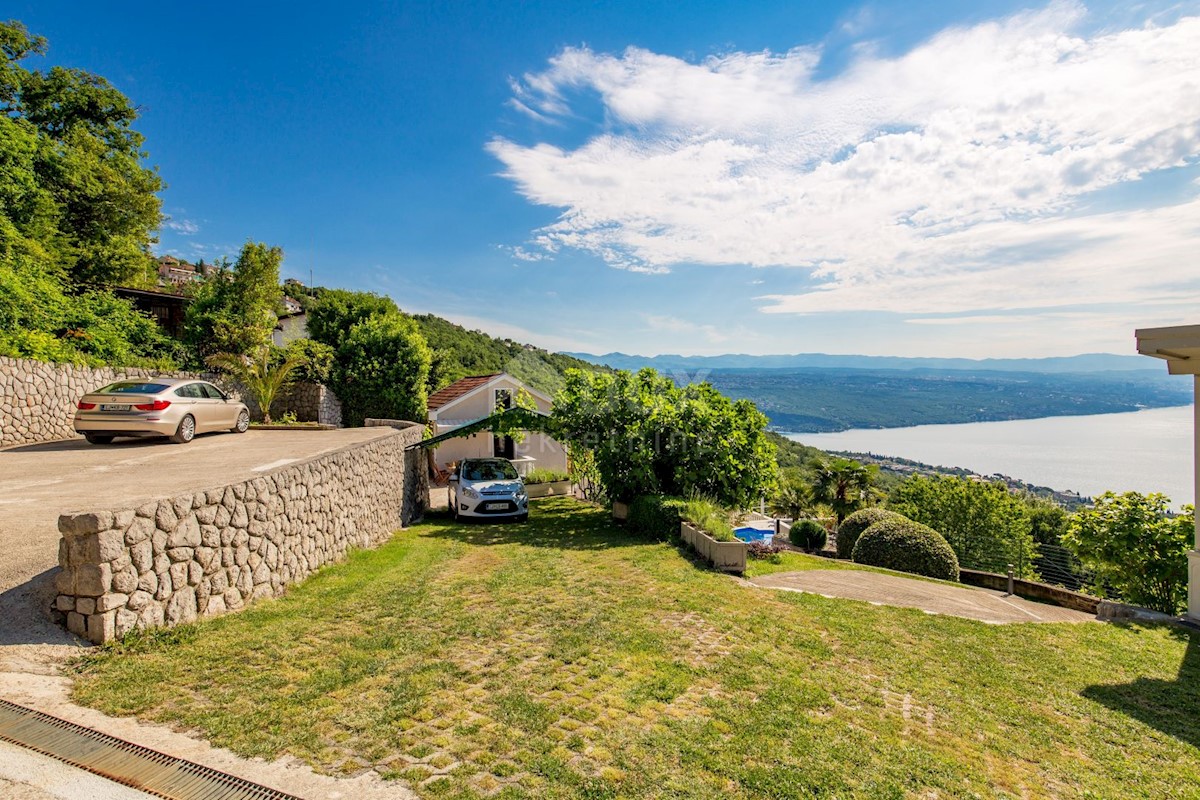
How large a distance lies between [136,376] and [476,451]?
13520mm

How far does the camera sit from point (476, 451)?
26609 mm

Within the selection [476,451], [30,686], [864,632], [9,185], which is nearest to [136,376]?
[9,185]

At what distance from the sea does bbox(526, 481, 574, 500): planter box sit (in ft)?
199

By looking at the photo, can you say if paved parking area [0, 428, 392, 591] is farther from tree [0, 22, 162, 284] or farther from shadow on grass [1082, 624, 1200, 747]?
tree [0, 22, 162, 284]

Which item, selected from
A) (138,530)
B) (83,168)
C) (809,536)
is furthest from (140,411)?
(809,536)

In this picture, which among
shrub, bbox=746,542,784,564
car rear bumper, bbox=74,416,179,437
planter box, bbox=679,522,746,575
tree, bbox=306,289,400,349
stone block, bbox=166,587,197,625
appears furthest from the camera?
tree, bbox=306,289,400,349

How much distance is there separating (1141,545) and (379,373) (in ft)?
86.7

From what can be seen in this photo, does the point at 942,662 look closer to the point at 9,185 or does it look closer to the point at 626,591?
→ the point at 626,591

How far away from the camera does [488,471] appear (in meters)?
15.4

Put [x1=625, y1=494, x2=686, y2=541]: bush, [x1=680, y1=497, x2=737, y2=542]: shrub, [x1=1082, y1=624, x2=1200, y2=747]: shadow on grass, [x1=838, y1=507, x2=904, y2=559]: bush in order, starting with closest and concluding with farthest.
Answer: [x1=1082, y1=624, x2=1200, y2=747]: shadow on grass
[x1=680, y1=497, x2=737, y2=542]: shrub
[x1=625, y1=494, x2=686, y2=541]: bush
[x1=838, y1=507, x2=904, y2=559]: bush

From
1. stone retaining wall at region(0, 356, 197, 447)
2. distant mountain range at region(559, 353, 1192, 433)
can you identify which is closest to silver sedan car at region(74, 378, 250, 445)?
stone retaining wall at region(0, 356, 197, 447)

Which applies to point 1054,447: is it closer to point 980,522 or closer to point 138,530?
point 980,522

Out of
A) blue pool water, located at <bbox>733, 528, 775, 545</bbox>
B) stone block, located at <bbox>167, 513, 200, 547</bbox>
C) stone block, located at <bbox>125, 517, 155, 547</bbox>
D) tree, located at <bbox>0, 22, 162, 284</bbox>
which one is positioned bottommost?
blue pool water, located at <bbox>733, 528, 775, 545</bbox>

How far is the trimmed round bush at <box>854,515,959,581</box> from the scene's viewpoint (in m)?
17.0
